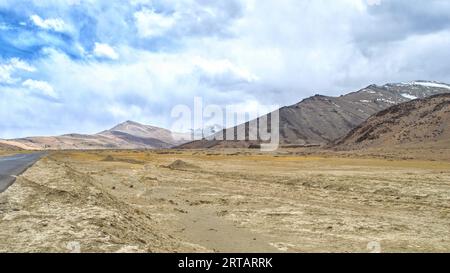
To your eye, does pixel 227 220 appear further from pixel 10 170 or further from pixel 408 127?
pixel 408 127

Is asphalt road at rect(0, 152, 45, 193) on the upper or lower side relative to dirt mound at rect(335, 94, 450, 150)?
lower

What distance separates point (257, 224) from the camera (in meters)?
16.7

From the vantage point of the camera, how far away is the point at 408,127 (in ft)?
438

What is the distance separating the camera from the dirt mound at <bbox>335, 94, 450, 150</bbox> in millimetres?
118906

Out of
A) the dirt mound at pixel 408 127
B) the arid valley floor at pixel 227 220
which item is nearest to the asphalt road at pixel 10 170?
the arid valley floor at pixel 227 220

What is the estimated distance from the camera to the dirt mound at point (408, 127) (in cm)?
11891

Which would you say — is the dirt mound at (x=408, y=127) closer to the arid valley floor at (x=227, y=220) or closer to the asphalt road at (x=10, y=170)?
the asphalt road at (x=10, y=170)

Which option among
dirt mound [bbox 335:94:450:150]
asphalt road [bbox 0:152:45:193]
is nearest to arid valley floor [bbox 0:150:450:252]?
asphalt road [bbox 0:152:45:193]

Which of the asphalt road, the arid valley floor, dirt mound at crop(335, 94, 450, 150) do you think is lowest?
the arid valley floor

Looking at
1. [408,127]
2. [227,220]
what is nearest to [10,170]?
[227,220]

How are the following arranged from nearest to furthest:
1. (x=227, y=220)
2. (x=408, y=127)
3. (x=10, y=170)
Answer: (x=227, y=220), (x=10, y=170), (x=408, y=127)

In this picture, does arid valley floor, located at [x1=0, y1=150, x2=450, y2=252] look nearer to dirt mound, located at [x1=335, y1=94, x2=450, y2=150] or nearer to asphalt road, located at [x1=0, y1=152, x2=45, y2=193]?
asphalt road, located at [x1=0, y1=152, x2=45, y2=193]
